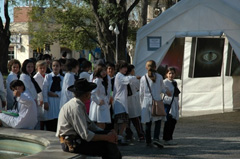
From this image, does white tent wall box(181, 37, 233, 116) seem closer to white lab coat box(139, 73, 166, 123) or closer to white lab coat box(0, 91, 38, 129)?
white lab coat box(139, 73, 166, 123)

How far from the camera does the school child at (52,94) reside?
1032 centimetres

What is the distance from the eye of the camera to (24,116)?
889 cm

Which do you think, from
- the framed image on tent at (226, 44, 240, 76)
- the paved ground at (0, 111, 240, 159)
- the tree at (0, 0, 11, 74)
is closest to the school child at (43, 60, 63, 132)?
the paved ground at (0, 111, 240, 159)

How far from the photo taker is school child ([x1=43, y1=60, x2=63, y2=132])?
33.9ft

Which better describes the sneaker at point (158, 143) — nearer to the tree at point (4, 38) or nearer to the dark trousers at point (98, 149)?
the dark trousers at point (98, 149)

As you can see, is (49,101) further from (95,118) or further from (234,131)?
(234,131)

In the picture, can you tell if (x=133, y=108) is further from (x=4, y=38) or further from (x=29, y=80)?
(x=4, y=38)

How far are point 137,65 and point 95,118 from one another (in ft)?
18.1

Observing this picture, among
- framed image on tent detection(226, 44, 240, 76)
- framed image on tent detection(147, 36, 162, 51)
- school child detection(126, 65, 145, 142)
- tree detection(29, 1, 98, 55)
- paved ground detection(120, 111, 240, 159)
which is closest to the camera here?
paved ground detection(120, 111, 240, 159)

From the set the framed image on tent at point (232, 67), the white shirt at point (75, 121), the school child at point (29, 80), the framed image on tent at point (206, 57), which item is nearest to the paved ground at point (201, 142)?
the framed image on tent at point (206, 57)

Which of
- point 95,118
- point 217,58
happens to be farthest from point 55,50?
point 95,118

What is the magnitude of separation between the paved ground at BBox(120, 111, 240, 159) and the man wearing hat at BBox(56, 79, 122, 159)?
2.70 meters

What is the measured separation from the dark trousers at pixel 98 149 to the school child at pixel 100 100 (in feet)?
11.5

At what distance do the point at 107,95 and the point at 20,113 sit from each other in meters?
1.90
